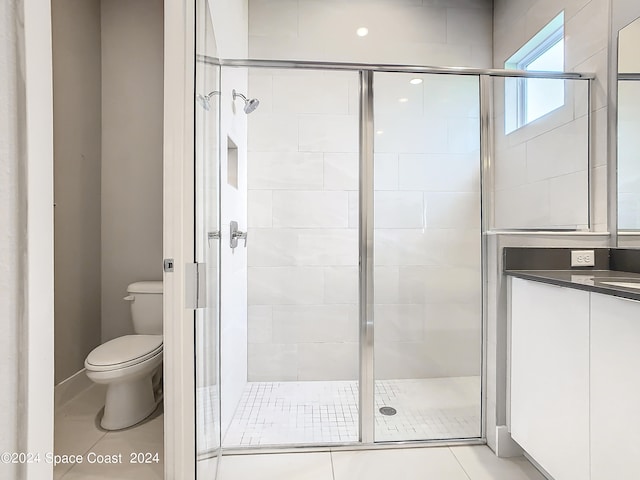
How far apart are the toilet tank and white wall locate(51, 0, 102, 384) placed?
43 centimetres

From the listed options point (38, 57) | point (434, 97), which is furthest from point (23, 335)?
point (434, 97)

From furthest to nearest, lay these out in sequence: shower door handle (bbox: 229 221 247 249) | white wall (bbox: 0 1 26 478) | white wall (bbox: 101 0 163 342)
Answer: white wall (bbox: 101 0 163 342) → shower door handle (bbox: 229 221 247 249) → white wall (bbox: 0 1 26 478)

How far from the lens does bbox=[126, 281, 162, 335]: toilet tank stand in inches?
88.0

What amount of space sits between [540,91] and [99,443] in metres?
3.23

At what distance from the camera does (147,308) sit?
7.38ft

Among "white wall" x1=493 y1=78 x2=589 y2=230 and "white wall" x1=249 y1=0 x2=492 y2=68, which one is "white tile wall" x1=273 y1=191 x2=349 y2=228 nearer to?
"white wall" x1=493 y1=78 x2=589 y2=230

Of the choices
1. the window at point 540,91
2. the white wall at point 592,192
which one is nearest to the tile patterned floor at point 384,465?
the white wall at point 592,192

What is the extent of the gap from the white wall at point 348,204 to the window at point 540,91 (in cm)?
32

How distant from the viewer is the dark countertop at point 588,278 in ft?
3.49

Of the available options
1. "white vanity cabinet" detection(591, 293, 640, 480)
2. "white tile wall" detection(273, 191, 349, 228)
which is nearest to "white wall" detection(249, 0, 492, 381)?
"white tile wall" detection(273, 191, 349, 228)

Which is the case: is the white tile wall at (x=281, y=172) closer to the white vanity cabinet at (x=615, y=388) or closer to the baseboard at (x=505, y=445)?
the white vanity cabinet at (x=615, y=388)

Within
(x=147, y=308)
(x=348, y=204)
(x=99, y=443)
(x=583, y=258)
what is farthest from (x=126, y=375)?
(x=583, y=258)

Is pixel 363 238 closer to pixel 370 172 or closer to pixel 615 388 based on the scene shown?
pixel 370 172

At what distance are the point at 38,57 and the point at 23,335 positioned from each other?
0.94 feet
